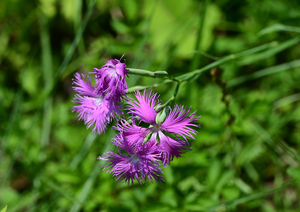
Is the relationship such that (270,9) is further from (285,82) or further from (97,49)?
(97,49)

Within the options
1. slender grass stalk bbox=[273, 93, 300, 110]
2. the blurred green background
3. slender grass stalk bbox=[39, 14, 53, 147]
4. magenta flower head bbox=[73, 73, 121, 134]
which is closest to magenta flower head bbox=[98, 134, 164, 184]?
magenta flower head bbox=[73, 73, 121, 134]

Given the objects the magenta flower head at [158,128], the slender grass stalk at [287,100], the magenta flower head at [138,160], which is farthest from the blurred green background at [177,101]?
the magenta flower head at [138,160]

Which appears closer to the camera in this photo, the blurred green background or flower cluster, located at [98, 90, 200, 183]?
flower cluster, located at [98, 90, 200, 183]

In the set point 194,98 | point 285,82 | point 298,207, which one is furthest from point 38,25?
point 298,207

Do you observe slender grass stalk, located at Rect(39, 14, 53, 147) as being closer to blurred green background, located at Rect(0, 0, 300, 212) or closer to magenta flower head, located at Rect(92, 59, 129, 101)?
blurred green background, located at Rect(0, 0, 300, 212)

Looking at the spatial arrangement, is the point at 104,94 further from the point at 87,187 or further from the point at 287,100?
the point at 287,100

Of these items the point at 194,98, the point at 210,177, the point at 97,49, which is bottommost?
the point at 210,177
